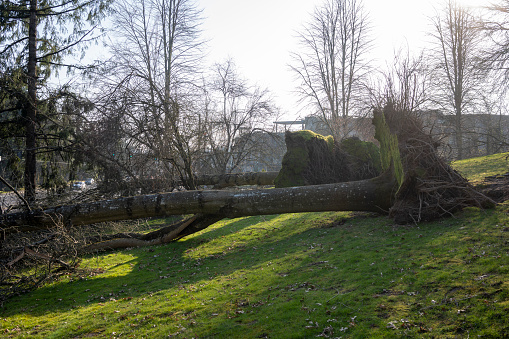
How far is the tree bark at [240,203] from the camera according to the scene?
952 centimetres

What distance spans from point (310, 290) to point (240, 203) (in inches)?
177

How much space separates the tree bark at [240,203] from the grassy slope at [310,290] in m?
0.73

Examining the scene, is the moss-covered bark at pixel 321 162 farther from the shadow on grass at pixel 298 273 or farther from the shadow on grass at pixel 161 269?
the shadow on grass at pixel 298 273

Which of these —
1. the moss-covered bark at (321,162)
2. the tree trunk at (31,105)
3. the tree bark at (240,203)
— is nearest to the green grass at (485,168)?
the moss-covered bark at (321,162)

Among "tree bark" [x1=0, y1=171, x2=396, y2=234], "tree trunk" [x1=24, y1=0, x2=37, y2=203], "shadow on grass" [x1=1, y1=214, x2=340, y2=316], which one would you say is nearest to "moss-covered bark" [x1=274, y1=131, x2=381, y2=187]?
"shadow on grass" [x1=1, y1=214, x2=340, y2=316]

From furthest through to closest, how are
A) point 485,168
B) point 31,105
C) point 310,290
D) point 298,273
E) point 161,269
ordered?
point 31,105, point 485,168, point 161,269, point 298,273, point 310,290

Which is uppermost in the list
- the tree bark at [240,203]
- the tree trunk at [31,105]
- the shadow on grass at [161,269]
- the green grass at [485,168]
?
the tree trunk at [31,105]

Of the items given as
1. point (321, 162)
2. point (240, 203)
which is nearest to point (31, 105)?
point (240, 203)

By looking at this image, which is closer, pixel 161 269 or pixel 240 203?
pixel 161 269

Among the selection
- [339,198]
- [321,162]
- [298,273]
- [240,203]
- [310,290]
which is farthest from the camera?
[321,162]

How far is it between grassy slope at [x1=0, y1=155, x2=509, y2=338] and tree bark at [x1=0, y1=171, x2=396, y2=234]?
726 millimetres

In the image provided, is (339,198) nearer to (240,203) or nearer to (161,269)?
(240,203)

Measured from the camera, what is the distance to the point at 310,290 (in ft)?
18.7

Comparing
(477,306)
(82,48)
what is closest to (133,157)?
(82,48)
